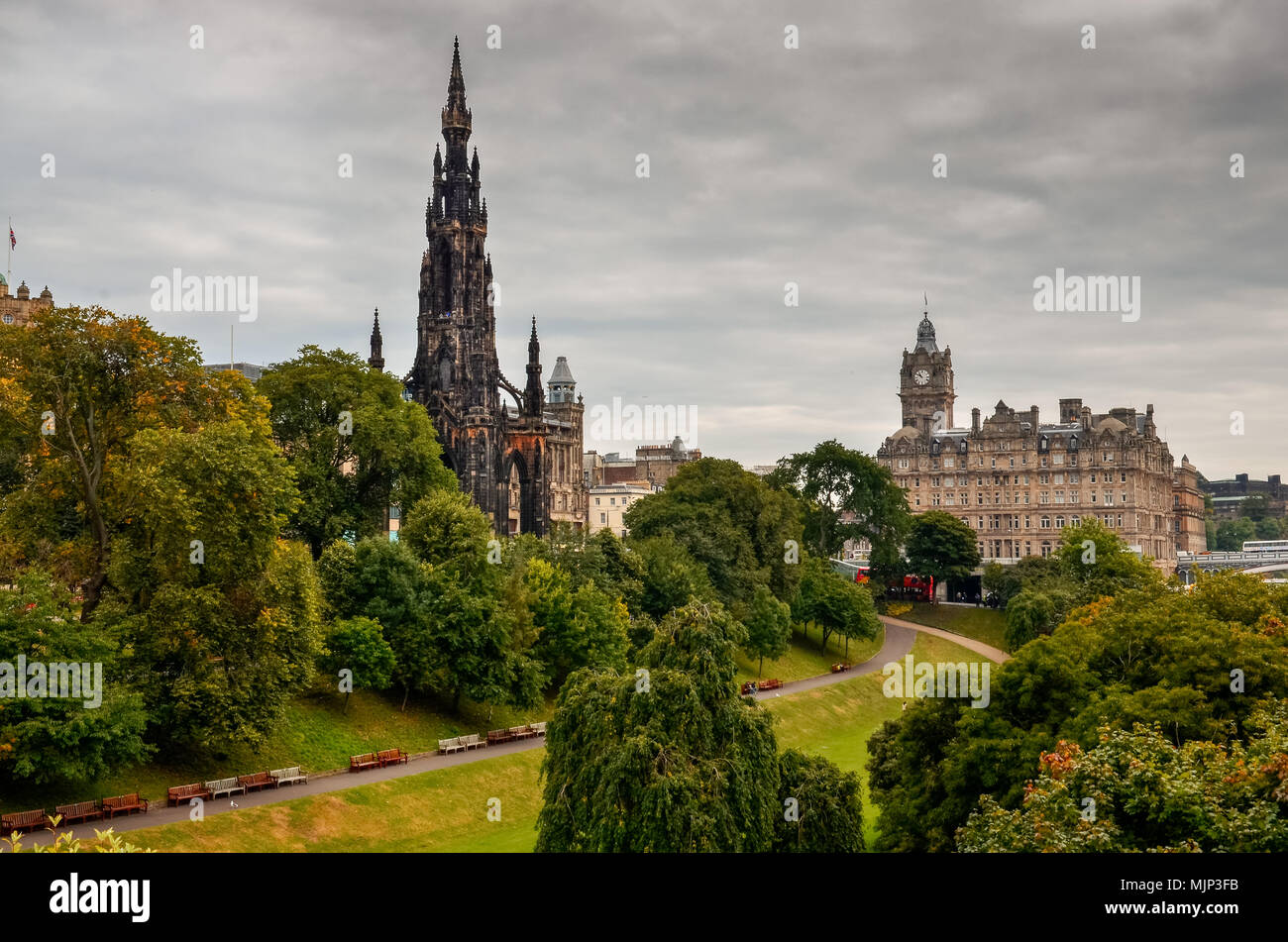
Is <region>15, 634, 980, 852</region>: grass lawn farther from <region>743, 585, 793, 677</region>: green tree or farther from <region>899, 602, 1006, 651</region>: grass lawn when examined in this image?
<region>899, 602, 1006, 651</region>: grass lawn

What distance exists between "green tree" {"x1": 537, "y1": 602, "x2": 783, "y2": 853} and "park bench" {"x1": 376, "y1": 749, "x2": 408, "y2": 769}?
16.9 m

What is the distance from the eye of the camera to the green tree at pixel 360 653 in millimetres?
52500

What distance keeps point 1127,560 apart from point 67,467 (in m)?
62.6

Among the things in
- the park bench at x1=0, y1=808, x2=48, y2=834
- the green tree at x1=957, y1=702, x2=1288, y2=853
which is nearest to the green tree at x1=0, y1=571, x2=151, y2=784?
the park bench at x1=0, y1=808, x2=48, y2=834

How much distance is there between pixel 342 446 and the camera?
67625 millimetres

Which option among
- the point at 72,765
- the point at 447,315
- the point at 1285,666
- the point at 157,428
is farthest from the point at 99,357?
the point at 447,315

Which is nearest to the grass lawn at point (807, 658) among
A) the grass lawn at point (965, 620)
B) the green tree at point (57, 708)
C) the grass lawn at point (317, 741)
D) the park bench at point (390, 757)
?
the grass lawn at point (965, 620)

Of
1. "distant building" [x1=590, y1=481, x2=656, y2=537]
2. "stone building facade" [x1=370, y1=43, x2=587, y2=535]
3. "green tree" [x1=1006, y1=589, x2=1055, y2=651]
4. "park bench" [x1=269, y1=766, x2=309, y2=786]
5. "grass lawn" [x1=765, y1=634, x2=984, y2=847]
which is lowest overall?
"grass lawn" [x1=765, y1=634, x2=984, y2=847]

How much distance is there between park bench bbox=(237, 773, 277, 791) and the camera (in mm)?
43406

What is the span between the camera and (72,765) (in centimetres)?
3709

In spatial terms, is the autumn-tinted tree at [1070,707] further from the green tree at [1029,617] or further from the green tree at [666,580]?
the green tree at [1029,617]

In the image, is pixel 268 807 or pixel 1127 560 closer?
pixel 268 807

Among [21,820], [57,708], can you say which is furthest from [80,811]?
[57,708]

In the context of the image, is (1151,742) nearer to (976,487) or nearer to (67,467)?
(67,467)
